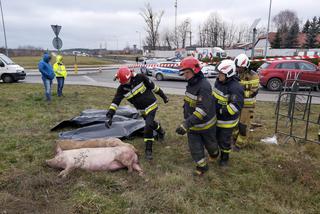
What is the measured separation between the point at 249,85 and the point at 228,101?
114 centimetres

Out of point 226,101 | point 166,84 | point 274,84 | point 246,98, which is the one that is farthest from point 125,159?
point 166,84

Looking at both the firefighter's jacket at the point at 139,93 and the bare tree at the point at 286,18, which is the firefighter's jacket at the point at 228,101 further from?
the bare tree at the point at 286,18

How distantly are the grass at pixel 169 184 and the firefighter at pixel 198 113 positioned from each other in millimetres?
395

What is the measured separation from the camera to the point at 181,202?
9.84ft

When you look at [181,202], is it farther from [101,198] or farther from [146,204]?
[101,198]

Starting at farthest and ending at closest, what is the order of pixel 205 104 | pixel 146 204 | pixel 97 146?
pixel 97 146 < pixel 205 104 < pixel 146 204

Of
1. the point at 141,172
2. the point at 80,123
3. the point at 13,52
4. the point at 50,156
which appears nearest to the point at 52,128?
the point at 80,123

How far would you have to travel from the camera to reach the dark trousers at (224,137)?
3.88 meters

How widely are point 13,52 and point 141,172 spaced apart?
6362 centimetres

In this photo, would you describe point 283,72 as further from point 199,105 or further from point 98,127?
point 199,105

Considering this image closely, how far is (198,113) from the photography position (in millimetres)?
3328

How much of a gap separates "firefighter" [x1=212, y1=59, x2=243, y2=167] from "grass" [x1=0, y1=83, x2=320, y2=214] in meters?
0.48

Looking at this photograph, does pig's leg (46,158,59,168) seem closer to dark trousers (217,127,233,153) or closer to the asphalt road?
dark trousers (217,127,233,153)

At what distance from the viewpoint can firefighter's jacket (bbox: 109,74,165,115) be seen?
14.1 feet
